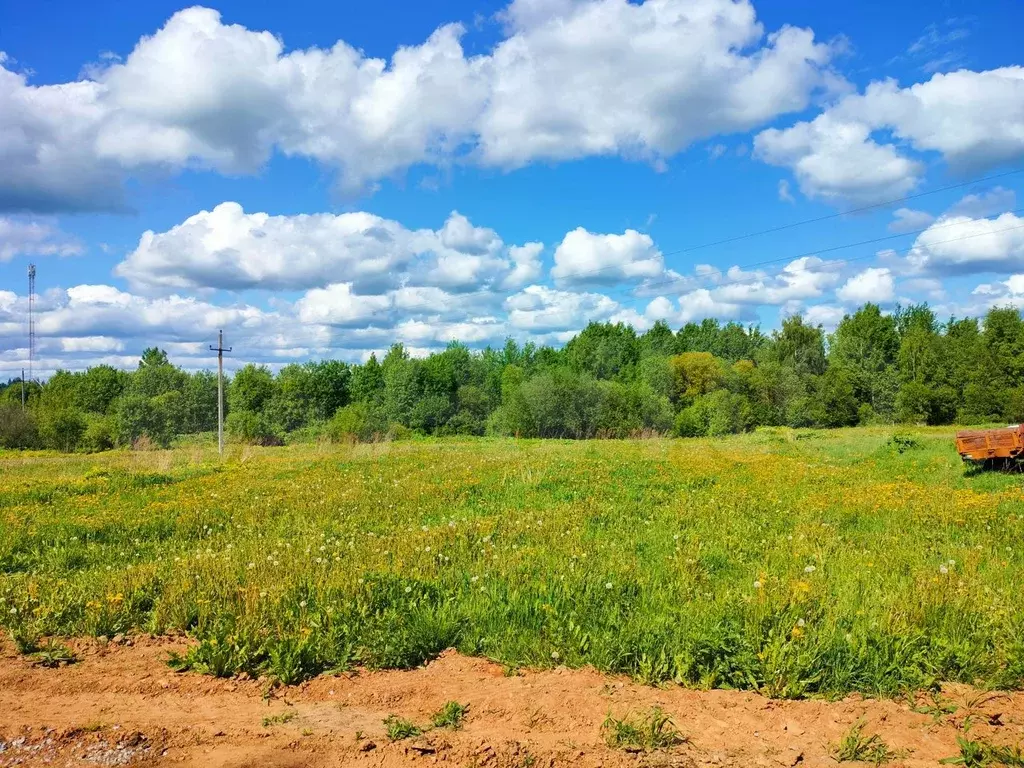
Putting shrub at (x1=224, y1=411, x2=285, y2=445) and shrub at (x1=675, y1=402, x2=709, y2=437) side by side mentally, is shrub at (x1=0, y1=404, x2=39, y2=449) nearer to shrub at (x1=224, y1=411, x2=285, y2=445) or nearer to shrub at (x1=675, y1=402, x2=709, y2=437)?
shrub at (x1=224, y1=411, x2=285, y2=445)

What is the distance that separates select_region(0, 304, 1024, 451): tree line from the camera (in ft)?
206

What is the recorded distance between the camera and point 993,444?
1684cm

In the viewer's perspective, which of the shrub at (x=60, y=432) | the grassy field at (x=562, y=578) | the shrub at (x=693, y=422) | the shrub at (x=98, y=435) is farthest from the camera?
the shrub at (x=693, y=422)

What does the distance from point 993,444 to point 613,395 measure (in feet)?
169

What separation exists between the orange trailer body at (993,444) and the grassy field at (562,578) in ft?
6.07

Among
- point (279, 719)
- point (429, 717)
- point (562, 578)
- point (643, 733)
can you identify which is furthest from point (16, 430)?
point (643, 733)

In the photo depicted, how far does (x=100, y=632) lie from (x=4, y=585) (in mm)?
2339

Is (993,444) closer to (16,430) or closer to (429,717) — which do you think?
(429,717)

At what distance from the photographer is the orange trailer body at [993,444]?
1647 centimetres

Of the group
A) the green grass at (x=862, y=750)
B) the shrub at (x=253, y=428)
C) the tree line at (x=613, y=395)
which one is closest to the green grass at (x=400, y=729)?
the green grass at (x=862, y=750)

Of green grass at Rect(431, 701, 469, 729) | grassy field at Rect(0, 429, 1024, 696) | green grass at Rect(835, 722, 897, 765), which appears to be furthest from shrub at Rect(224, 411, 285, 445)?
green grass at Rect(835, 722, 897, 765)

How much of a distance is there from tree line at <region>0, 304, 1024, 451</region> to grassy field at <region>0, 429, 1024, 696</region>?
145 ft

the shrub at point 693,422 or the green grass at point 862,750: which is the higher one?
the green grass at point 862,750

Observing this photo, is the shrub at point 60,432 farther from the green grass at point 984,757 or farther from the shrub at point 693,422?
the green grass at point 984,757
